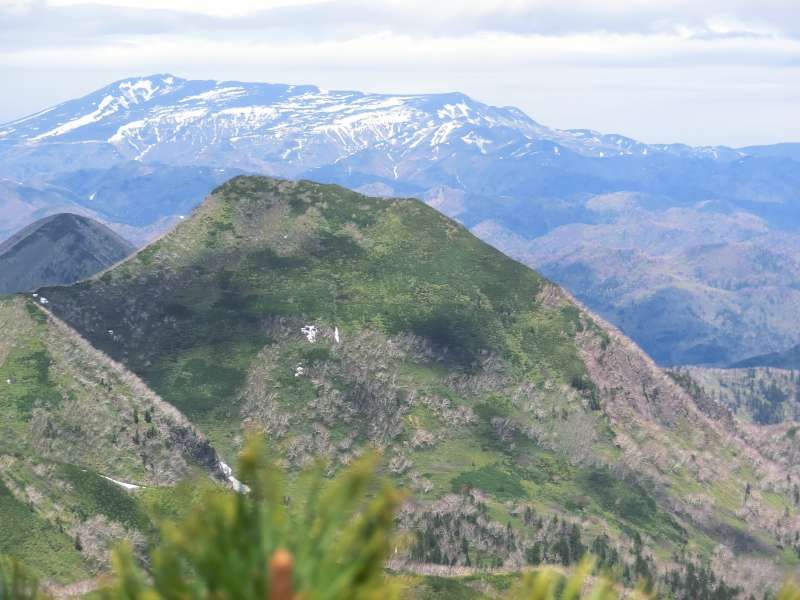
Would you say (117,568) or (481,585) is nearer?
(117,568)

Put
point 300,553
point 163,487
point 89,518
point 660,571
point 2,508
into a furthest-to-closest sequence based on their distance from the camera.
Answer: point 660,571
point 163,487
point 89,518
point 2,508
point 300,553

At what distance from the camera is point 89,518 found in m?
135

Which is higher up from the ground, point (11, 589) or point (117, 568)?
point (117, 568)

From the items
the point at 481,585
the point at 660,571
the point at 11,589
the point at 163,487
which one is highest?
the point at 11,589

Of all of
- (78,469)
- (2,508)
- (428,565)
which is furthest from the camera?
(428,565)

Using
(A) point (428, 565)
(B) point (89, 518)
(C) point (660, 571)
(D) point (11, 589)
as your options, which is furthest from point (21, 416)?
(D) point (11, 589)

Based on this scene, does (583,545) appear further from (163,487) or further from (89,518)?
(89,518)

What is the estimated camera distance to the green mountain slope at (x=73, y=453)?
410ft

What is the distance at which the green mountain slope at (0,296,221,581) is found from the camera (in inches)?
4916

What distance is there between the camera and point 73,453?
6516 inches

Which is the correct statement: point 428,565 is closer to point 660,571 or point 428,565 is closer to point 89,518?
point 660,571

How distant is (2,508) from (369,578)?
125 meters

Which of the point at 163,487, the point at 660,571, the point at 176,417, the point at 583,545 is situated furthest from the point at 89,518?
the point at 660,571

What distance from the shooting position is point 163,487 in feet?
519
